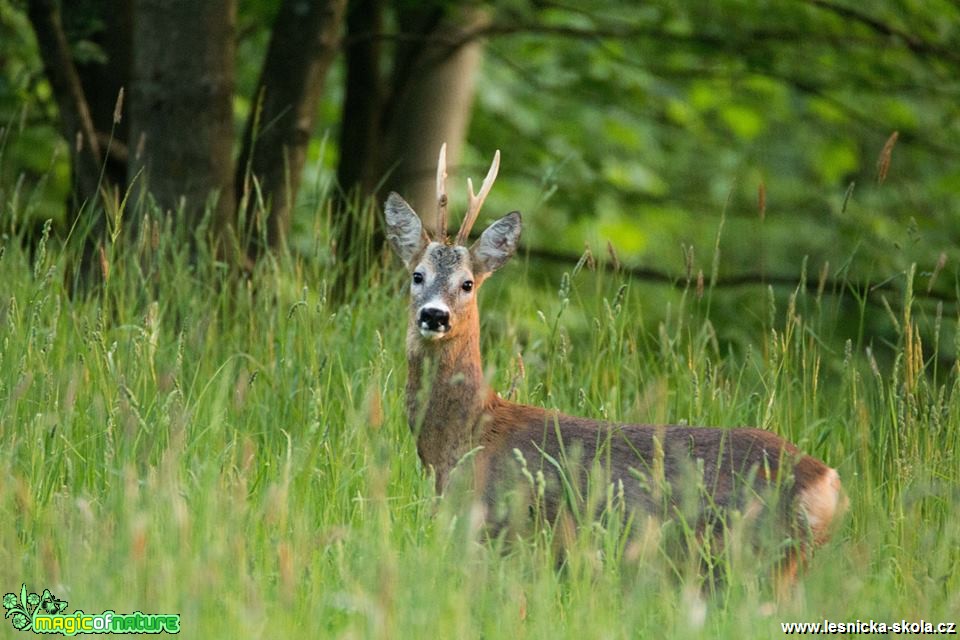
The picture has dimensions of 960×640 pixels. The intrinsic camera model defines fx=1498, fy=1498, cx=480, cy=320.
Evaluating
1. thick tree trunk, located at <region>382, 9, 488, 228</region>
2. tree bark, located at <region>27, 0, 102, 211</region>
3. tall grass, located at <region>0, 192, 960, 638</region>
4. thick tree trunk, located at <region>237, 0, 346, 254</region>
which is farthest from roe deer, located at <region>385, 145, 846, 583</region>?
thick tree trunk, located at <region>382, 9, 488, 228</region>

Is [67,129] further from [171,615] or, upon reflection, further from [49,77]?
[171,615]

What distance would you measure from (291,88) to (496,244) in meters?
2.21

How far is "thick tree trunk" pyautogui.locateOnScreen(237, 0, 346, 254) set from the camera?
690 centimetres

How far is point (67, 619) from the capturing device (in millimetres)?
3344

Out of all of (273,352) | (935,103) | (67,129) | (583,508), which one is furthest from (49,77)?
(935,103)

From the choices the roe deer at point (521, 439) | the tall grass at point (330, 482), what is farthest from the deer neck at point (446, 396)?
the tall grass at point (330, 482)

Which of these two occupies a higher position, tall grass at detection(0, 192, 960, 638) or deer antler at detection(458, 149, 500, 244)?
deer antler at detection(458, 149, 500, 244)

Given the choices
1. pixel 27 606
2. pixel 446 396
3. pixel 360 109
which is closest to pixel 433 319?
pixel 446 396

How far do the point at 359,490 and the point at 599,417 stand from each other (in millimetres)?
1089

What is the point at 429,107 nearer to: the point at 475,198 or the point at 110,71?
the point at 110,71

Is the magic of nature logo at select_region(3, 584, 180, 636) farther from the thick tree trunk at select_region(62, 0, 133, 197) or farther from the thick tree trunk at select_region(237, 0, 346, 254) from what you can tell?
the thick tree trunk at select_region(62, 0, 133, 197)

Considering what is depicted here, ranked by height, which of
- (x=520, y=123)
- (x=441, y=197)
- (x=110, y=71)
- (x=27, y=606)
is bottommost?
(x=520, y=123)

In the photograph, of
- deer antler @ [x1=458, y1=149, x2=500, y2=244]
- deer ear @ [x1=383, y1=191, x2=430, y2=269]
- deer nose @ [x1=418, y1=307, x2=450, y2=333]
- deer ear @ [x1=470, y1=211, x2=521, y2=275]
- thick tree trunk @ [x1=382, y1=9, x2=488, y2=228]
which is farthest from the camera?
thick tree trunk @ [x1=382, y1=9, x2=488, y2=228]

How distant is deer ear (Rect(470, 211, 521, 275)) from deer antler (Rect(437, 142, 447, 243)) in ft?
0.41
